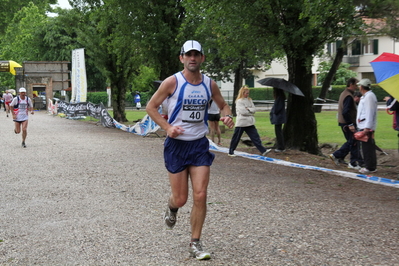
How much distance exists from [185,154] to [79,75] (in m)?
30.5

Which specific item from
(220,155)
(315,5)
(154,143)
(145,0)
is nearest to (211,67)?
(145,0)

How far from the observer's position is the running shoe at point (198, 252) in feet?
17.4

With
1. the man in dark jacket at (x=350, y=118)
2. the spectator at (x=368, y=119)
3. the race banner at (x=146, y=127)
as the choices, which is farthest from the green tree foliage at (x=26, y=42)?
the spectator at (x=368, y=119)

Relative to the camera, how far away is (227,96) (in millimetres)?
62031

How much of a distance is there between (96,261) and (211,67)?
35.6 meters

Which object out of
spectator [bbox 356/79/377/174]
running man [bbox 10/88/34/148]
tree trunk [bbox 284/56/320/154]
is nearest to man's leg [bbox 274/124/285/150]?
tree trunk [bbox 284/56/320/154]

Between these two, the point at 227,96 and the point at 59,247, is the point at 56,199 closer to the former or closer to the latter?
the point at 59,247

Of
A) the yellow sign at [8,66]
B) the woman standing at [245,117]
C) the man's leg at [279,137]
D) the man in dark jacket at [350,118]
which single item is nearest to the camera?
the man in dark jacket at [350,118]

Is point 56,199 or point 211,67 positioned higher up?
point 211,67

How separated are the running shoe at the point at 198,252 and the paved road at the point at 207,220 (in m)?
0.08

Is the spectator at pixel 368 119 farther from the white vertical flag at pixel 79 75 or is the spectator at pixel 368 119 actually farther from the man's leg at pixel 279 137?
the white vertical flag at pixel 79 75

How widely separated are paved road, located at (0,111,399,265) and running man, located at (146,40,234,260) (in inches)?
22.0

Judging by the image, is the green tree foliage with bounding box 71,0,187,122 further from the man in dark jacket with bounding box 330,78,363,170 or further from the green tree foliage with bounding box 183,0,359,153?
the man in dark jacket with bounding box 330,78,363,170

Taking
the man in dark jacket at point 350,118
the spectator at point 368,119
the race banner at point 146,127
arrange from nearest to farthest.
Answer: the spectator at point 368,119 < the man in dark jacket at point 350,118 < the race banner at point 146,127
